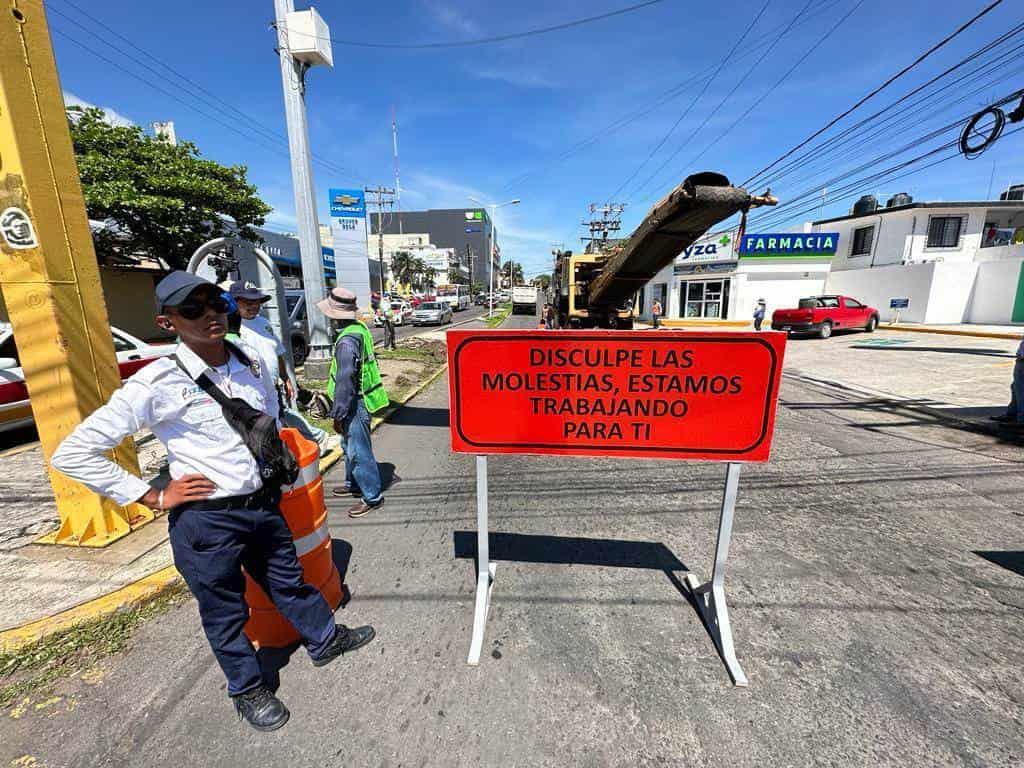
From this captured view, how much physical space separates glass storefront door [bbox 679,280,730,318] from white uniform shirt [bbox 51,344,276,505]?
86.7 feet

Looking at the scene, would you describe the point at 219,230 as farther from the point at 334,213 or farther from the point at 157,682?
the point at 157,682

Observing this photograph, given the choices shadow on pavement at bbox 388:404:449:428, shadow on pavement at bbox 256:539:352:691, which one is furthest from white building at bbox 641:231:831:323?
shadow on pavement at bbox 256:539:352:691

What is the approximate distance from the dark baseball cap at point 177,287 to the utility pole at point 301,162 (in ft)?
23.6

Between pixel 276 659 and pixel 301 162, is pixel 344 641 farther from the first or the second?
pixel 301 162

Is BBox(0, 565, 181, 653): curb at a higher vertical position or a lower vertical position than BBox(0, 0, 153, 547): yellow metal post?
lower

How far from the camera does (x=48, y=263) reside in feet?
9.14

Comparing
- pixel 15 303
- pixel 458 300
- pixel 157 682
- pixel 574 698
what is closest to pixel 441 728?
pixel 574 698

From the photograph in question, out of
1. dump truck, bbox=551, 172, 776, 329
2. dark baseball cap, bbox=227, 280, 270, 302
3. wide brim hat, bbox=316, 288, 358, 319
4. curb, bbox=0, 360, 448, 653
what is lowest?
curb, bbox=0, 360, 448, 653

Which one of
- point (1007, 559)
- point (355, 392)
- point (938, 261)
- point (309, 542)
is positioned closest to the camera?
point (309, 542)

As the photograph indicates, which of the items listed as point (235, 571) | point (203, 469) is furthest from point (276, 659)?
point (203, 469)

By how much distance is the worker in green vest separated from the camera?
11.3 feet

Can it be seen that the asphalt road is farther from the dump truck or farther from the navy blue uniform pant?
the dump truck

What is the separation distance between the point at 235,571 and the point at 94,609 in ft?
4.70

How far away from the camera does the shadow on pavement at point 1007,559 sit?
Result: 2.89 m
